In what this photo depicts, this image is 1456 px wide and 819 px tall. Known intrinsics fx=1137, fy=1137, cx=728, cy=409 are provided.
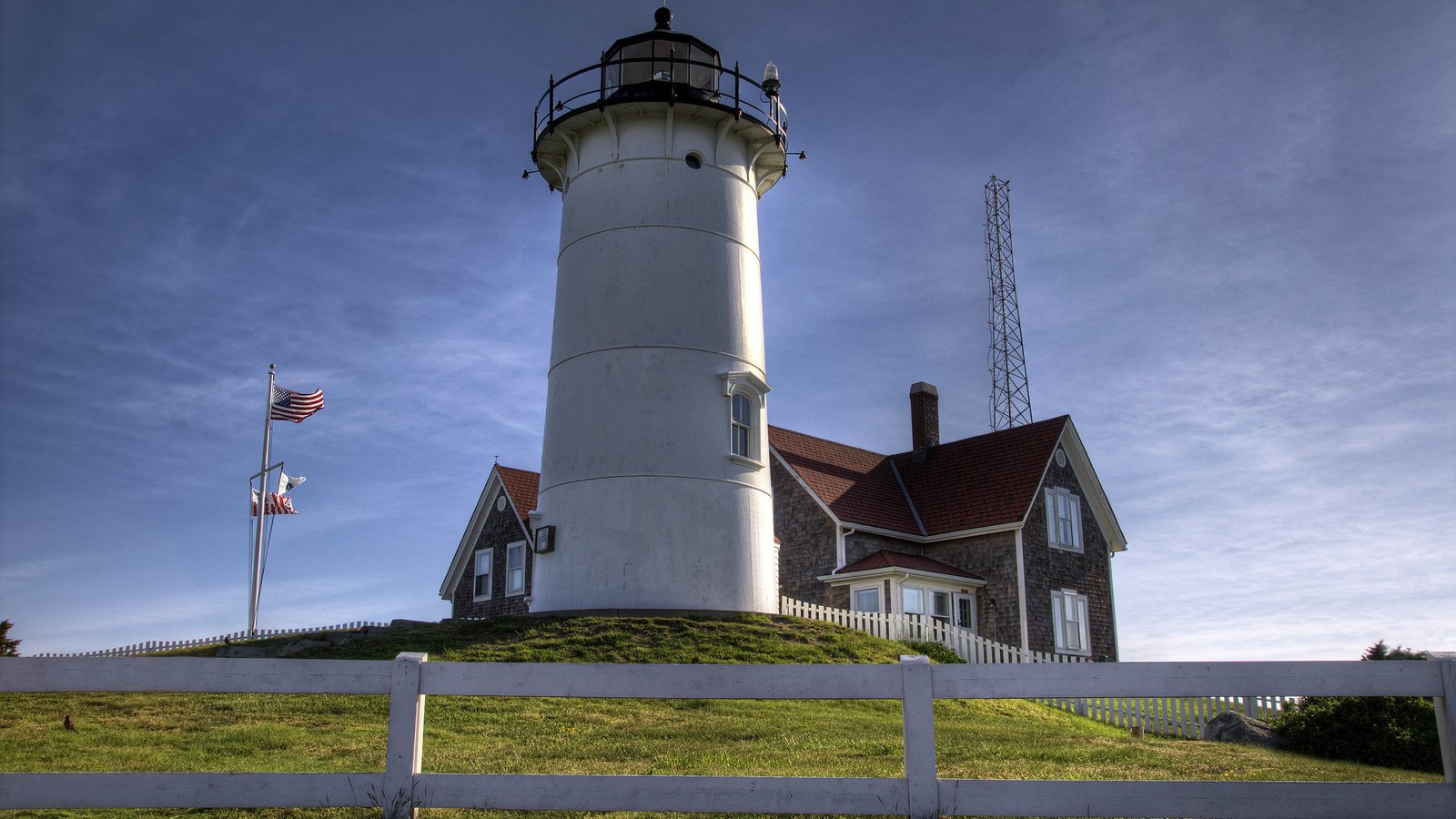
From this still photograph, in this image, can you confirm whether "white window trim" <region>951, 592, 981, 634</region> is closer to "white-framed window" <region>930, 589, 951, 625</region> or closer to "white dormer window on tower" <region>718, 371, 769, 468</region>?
"white-framed window" <region>930, 589, 951, 625</region>

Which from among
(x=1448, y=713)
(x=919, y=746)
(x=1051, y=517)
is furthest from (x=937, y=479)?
(x=919, y=746)

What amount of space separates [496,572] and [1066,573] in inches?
607

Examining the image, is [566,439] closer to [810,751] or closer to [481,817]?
[810,751]

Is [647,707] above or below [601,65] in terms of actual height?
below

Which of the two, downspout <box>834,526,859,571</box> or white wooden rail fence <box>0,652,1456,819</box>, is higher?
downspout <box>834,526,859,571</box>

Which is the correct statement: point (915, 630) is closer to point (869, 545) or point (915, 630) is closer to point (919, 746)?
point (869, 545)

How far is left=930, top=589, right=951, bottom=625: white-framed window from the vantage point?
2814 centimetres

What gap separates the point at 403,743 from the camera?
7.05 m

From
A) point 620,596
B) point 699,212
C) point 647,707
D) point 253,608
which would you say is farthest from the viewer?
point 253,608

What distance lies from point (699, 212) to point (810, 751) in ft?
44.1

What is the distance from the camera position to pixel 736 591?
815 inches

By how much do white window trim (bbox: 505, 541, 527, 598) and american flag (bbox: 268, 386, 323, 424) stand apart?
6.71 meters

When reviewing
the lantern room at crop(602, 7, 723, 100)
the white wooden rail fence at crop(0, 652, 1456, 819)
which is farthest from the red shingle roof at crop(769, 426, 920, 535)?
the white wooden rail fence at crop(0, 652, 1456, 819)

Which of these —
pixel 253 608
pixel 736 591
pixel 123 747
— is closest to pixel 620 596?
pixel 736 591
